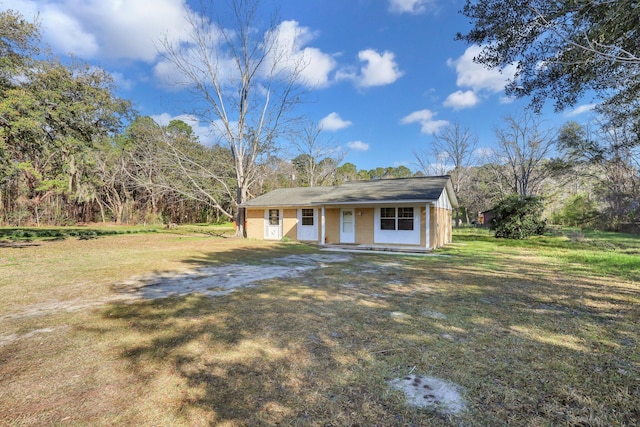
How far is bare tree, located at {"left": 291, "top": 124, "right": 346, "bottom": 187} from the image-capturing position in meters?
33.7

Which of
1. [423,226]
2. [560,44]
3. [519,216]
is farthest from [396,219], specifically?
[519,216]

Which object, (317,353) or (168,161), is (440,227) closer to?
(317,353)

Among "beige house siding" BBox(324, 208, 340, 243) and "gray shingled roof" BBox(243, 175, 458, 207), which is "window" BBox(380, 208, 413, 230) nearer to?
"gray shingled roof" BBox(243, 175, 458, 207)

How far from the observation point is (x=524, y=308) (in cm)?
472

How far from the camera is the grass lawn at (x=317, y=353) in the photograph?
222 centimetres

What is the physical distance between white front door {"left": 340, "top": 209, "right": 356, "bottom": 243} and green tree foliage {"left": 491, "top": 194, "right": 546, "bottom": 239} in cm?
1002

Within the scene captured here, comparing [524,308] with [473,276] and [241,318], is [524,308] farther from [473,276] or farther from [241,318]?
[241,318]

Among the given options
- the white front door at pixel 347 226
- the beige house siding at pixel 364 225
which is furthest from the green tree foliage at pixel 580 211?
the white front door at pixel 347 226

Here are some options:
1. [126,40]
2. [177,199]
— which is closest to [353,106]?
[126,40]

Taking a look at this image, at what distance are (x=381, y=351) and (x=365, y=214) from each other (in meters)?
11.1

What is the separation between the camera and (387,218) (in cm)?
1365

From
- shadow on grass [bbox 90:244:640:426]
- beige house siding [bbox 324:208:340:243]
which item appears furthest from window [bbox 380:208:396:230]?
shadow on grass [bbox 90:244:640:426]

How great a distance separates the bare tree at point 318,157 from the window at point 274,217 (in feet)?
50.7

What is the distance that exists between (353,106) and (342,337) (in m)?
23.9
